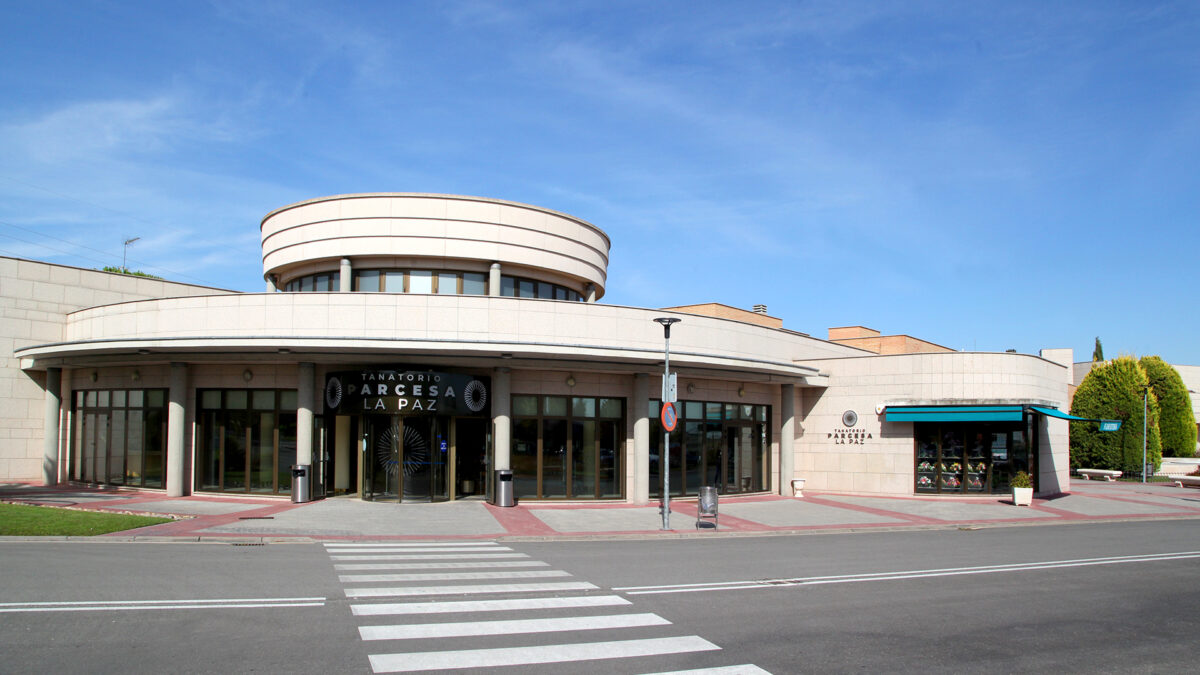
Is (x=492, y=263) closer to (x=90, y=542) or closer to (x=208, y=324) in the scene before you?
(x=208, y=324)

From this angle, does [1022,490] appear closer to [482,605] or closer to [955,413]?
[955,413]

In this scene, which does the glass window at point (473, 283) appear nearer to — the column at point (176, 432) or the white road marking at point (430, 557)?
the column at point (176, 432)

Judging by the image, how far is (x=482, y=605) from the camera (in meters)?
10.8

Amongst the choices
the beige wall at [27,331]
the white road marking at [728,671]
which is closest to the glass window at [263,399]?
the beige wall at [27,331]

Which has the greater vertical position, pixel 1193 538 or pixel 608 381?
pixel 608 381

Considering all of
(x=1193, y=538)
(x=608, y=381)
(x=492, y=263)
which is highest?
(x=492, y=263)

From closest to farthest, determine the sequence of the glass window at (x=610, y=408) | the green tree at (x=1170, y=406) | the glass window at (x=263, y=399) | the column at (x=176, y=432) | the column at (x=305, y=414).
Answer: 1. the column at (x=305, y=414)
2. the column at (x=176, y=432)
3. the glass window at (x=263, y=399)
4. the glass window at (x=610, y=408)
5. the green tree at (x=1170, y=406)

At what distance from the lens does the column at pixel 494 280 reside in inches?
1059

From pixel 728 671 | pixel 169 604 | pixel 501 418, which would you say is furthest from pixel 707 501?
pixel 169 604

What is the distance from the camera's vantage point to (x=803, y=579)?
44.2 feet

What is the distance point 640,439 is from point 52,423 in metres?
19.1

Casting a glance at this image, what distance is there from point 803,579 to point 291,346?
48.2ft

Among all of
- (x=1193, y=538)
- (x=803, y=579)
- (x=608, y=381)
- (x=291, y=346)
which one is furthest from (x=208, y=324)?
(x=1193, y=538)

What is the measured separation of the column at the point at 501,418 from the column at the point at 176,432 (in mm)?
8997
